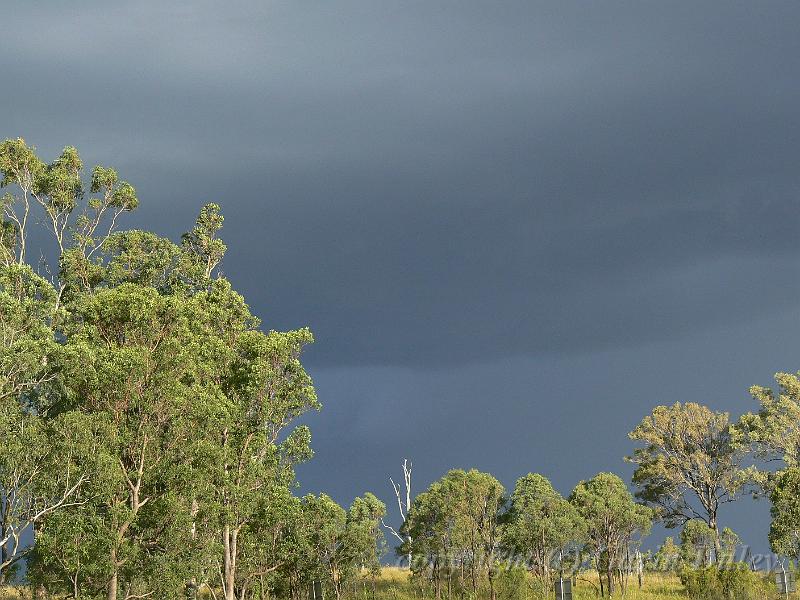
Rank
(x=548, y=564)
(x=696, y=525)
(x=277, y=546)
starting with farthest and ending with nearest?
(x=696, y=525), (x=548, y=564), (x=277, y=546)

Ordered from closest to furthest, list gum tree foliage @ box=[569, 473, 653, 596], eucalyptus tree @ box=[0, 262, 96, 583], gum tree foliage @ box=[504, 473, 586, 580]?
1. eucalyptus tree @ box=[0, 262, 96, 583]
2. gum tree foliage @ box=[504, 473, 586, 580]
3. gum tree foliage @ box=[569, 473, 653, 596]

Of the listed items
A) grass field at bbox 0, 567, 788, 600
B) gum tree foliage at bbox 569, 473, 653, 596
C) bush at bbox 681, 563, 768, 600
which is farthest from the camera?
gum tree foliage at bbox 569, 473, 653, 596

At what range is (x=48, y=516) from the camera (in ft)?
104

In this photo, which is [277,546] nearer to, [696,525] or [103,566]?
[103,566]

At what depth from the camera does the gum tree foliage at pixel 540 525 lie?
52094 mm

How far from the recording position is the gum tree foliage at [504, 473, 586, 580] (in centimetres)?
5209

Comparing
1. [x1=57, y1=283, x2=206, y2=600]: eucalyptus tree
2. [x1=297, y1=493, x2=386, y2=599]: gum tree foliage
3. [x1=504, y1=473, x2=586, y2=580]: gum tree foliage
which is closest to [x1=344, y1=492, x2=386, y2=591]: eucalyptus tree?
[x1=297, y1=493, x2=386, y2=599]: gum tree foliage

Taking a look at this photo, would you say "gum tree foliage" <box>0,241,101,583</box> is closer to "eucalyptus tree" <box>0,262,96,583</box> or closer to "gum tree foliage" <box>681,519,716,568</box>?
"eucalyptus tree" <box>0,262,96,583</box>

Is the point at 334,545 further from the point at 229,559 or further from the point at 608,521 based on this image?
the point at 608,521

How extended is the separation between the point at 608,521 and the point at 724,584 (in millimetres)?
9597

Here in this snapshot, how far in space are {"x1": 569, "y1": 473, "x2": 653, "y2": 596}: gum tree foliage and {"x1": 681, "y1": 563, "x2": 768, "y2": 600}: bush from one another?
5485 mm

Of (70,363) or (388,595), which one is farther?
(388,595)

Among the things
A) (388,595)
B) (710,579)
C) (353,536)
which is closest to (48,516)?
(353,536)

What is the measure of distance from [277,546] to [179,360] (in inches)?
556
